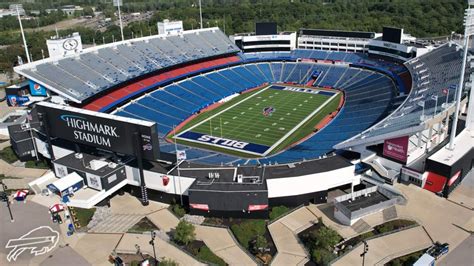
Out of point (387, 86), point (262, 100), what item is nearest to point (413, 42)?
point (387, 86)

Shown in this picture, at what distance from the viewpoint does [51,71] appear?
6281 centimetres

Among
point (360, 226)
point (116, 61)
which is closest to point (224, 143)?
point (360, 226)

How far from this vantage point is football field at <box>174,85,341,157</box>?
59250 millimetres

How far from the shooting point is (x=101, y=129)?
4238 cm

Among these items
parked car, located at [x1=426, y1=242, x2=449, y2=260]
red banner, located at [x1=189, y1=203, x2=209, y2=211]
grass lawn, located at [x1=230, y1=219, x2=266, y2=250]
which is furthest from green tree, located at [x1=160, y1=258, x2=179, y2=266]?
parked car, located at [x1=426, y1=242, x2=449, y2=260]

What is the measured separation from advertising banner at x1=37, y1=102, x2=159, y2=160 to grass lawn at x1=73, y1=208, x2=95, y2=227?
699cm

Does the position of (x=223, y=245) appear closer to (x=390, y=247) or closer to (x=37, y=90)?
(x=390, y=247)

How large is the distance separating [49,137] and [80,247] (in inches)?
673

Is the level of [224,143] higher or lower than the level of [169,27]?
lower

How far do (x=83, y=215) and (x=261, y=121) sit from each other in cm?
3539

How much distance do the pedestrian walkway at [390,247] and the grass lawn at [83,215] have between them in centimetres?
2515

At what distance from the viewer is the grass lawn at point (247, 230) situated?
122ft

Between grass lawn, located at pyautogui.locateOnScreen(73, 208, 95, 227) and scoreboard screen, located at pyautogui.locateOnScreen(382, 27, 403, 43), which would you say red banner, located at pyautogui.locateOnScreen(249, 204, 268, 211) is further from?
scoreboard screen, located at pyautogui.locateOnScreen(382, 27, 403, 43)

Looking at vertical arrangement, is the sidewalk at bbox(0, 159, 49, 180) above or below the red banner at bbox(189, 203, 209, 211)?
below
